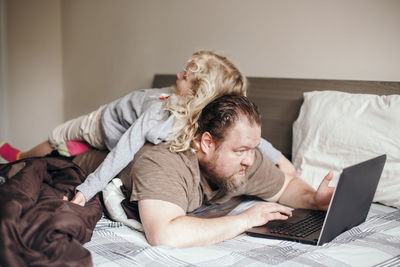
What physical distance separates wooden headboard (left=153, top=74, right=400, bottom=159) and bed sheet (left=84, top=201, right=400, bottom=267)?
0.84 m

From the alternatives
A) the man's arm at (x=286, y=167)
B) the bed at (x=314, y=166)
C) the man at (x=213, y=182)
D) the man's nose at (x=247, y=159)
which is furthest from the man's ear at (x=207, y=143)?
the man's arm at (x=286, y=167)

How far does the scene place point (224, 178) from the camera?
1.53 meters

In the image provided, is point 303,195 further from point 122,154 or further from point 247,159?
point 122,154

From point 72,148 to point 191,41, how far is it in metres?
1.17

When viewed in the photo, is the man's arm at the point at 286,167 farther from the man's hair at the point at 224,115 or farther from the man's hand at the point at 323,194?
the man's hair at the point at 224,115

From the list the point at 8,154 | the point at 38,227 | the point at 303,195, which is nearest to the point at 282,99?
the point at 303,195

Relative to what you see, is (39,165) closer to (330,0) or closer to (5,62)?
(330,0)

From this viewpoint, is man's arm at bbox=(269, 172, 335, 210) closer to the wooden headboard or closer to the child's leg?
the wooden headboard

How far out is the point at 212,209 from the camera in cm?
166

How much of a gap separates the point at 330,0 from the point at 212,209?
4.19 ft

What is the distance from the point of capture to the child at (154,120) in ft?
5.04

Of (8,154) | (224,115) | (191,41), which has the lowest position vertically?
A: (8,154)

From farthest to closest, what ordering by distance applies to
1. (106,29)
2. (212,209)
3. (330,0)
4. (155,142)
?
(106,29)
(330,0)
(212,209)
(155,142)

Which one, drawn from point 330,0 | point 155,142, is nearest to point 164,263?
point 155,142
